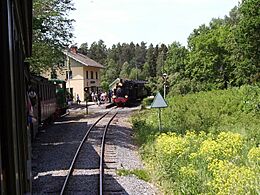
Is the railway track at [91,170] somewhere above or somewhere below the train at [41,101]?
below

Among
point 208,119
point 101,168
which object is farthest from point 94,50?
point 101,168

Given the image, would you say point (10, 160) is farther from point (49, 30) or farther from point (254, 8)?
point (254, 8)

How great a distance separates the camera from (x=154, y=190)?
10320 millimetres

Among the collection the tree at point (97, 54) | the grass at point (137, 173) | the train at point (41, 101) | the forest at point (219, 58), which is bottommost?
the grass at point (137, 173)

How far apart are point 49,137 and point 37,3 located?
10.7 m

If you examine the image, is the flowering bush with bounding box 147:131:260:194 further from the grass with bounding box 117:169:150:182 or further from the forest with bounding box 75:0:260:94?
the forest with bounding box 75:0:260:94

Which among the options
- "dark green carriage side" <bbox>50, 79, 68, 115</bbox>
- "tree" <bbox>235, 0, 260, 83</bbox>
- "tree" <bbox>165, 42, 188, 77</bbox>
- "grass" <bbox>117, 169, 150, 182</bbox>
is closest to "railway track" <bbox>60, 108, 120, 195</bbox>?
"grass" <bbox>117, 169, 150, 182</bbox>

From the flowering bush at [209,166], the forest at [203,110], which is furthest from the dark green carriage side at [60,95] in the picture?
the flowering bush at [209,166]

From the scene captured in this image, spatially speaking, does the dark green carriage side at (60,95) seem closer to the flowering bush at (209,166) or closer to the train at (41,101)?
the train at (41,101)

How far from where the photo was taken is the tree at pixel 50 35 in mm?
28136

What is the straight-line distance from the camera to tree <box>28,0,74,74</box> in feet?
92.3

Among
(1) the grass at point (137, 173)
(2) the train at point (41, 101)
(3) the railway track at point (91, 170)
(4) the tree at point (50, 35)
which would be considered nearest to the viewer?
(3) the railway track at point (91, 170)

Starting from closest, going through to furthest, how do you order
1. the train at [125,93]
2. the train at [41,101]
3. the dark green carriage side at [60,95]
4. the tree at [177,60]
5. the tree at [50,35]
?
the train at [41,101] → the tree at [50,35] → the dark green carriage side at [60,95] → the train at [125,93] → the tree at [177,60]

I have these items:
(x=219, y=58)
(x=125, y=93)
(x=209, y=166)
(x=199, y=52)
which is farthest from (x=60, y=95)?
(x=199, y=52)
